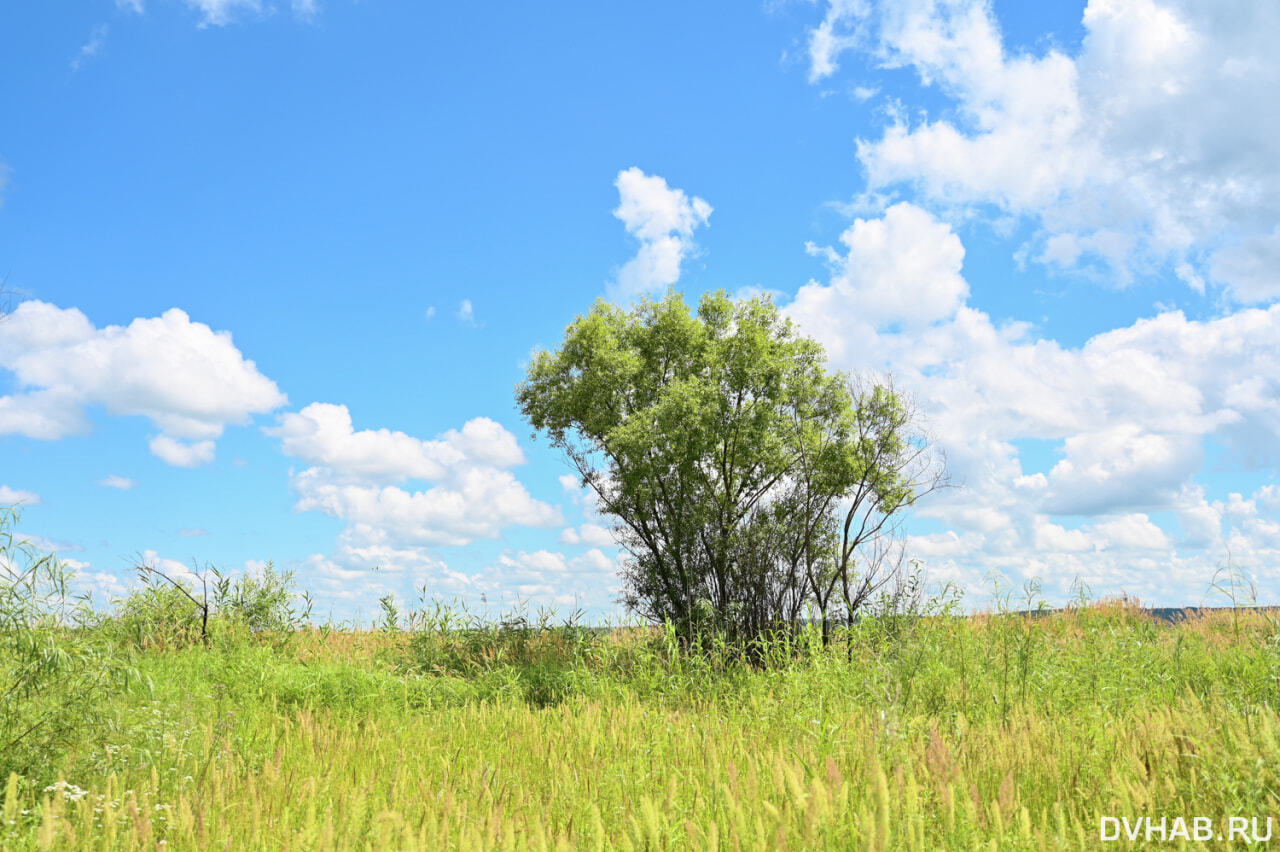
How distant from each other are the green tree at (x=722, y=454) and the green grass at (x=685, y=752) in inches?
107

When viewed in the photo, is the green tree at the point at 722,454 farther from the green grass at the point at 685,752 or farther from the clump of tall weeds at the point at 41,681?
the clump of tall weeds at the point at 41,681

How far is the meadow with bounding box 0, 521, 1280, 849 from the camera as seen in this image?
339 cm

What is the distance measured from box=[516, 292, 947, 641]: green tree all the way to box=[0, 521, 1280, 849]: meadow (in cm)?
303

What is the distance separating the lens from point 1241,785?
3.73m

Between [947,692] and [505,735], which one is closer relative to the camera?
[505,735]

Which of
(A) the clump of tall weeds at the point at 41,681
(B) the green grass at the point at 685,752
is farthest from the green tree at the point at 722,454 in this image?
(A) the clump of tall weeds at the point at 41,681

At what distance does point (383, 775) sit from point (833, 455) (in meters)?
11.8

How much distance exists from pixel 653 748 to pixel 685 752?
23cm

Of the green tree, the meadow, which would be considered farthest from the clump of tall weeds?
the green tree

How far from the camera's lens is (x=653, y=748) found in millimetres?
5656

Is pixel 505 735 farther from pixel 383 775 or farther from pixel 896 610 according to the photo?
pixel 896 610

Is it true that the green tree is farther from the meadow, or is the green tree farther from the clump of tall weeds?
the clump of tall weeds

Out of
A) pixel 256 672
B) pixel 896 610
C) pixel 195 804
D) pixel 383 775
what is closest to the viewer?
pixel 195 804

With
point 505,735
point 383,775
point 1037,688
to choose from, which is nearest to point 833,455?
point 1037,688
